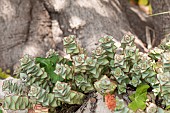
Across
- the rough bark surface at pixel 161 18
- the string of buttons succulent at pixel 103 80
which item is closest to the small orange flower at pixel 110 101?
the string of buttons succulent at pixel 103 80

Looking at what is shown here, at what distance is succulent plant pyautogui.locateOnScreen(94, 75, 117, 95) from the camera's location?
1.44 m

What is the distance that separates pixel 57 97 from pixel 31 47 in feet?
3.60

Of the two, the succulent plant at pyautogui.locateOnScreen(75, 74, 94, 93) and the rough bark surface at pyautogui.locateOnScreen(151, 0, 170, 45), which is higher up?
the rough bark surface at pyautogui.locateOnScreen(151, 0, 170, 45)

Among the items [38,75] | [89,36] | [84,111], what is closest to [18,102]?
[38,75]

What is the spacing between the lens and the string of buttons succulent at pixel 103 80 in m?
1.46

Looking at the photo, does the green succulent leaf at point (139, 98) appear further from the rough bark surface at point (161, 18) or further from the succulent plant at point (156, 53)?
the rough bark surface at point (161, 18)

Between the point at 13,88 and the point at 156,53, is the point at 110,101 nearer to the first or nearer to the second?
the point at 156,53

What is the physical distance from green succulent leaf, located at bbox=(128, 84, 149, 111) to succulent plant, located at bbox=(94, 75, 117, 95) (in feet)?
0.31

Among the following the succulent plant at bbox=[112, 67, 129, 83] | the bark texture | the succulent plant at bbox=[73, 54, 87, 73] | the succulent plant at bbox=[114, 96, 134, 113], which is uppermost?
the bark texture

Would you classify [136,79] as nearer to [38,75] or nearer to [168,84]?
[168,84]

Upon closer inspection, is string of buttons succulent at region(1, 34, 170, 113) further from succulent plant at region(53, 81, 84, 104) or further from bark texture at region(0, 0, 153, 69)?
bark texture at region(0, 0, 153, 69)

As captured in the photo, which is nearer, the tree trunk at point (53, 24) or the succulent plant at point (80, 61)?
the succulent plant at point (80, 61)

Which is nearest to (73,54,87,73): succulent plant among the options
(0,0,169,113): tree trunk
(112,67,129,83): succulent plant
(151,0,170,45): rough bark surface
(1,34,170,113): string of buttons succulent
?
(1,34,170,113): string of buttons succulent

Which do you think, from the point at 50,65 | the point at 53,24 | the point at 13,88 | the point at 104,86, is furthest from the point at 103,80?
the point at 53,24
